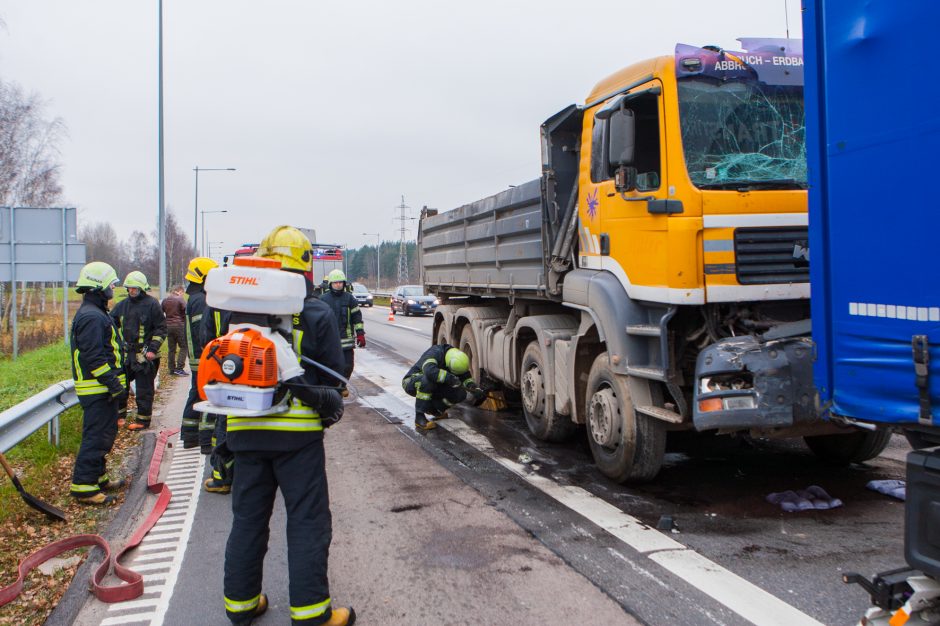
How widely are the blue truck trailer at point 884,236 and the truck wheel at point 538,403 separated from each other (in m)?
4.09

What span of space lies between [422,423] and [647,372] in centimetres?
376

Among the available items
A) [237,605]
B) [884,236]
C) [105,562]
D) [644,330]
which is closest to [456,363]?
[644,330]

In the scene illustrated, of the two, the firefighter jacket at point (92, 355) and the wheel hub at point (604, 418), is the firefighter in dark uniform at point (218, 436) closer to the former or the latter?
the firefighter jacket at point (92, 355)

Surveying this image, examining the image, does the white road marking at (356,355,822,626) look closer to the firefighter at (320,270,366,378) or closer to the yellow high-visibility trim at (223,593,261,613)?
the yellow high-visibility trim at (223,593,261,613)

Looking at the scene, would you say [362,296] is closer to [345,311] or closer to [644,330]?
[345,311]

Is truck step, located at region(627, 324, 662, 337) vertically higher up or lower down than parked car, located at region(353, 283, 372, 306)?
lower down

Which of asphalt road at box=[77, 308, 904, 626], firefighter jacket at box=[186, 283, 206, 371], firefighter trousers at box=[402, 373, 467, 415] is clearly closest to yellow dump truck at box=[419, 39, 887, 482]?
asphalt road at box=[77, 308, 904, 626]

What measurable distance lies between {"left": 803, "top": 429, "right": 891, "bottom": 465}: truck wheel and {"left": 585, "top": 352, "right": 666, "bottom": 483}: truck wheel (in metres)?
1.62

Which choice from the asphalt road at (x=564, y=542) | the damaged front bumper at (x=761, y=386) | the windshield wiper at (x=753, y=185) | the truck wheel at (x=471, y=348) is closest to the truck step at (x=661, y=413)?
the damaged front bumper at (x=761, y=386)

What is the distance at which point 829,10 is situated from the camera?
2.91 m

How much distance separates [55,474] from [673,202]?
567 cm

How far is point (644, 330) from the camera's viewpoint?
5.24 m

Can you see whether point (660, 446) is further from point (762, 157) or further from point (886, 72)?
point (886, 72)

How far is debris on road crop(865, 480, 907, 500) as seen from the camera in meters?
5.25
